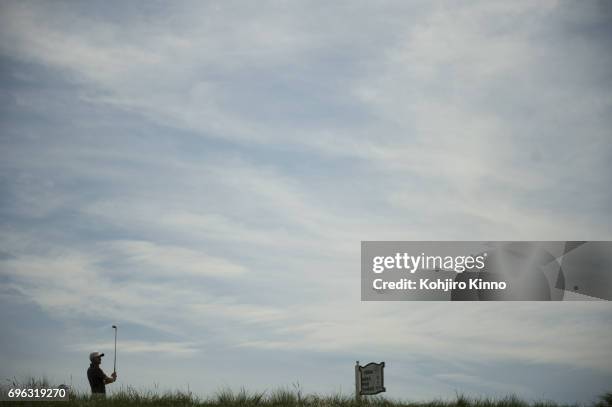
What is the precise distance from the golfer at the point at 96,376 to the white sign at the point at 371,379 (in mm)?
8127

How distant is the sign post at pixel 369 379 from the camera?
23156 mm

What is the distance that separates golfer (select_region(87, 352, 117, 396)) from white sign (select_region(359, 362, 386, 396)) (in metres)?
8.13

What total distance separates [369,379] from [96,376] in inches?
342

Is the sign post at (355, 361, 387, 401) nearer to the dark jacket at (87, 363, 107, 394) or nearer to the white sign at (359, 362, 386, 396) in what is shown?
the white sign at (359, 362, 386, 396)

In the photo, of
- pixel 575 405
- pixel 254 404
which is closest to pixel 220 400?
pixel 254 404

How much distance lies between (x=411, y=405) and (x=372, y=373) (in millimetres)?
1995

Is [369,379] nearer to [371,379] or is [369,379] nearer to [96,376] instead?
[371,379]

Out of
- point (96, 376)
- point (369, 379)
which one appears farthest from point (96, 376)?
point (369, 379)

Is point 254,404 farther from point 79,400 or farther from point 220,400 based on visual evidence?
point 79,400

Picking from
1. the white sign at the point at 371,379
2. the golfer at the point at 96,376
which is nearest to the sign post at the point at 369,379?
the white sign at the point at 371,379

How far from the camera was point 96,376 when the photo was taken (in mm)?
22500

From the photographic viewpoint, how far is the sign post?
76.0 feet

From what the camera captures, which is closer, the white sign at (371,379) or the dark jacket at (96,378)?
the dark jacket at (96,378)

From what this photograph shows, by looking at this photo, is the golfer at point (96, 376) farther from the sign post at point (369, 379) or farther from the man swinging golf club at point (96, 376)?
the sign post at point (369, 379)
